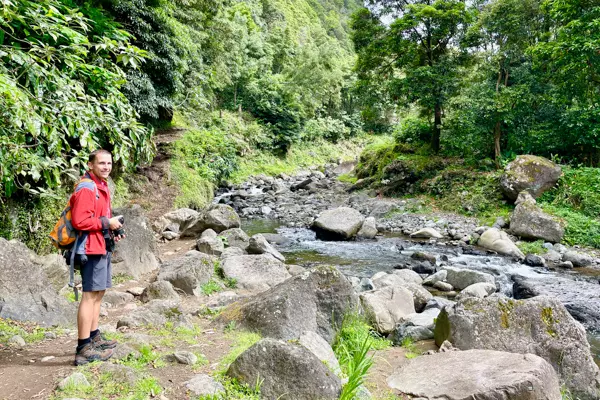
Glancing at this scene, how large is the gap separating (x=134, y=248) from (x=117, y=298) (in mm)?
1947

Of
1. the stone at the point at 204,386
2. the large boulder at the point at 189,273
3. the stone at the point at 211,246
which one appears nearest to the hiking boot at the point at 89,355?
the stone at the point at 204,386

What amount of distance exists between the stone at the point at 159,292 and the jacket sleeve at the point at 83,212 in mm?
3250

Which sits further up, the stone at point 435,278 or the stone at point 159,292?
the stone at point 159,292

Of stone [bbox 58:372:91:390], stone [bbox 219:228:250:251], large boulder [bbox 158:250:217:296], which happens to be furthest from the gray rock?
stone [bbox 58:372:91:390]

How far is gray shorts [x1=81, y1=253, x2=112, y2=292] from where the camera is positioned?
3.78 metres

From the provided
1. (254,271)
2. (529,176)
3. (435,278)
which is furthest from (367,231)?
(254,271)

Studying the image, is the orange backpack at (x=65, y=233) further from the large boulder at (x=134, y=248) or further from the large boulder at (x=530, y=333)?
the large boulder at (x=530, y=333)

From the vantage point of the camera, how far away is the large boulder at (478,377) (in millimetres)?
3980

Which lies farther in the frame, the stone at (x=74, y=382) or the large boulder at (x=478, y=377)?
the large boulder at (x=478, y=377)

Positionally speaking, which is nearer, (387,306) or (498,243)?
(387,306)

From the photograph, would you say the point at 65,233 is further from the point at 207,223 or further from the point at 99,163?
the point at 207,223

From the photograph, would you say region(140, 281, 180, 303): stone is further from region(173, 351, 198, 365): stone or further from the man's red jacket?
the man's red jacket

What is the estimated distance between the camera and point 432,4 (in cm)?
1895

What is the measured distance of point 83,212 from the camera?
3674 millimetres
